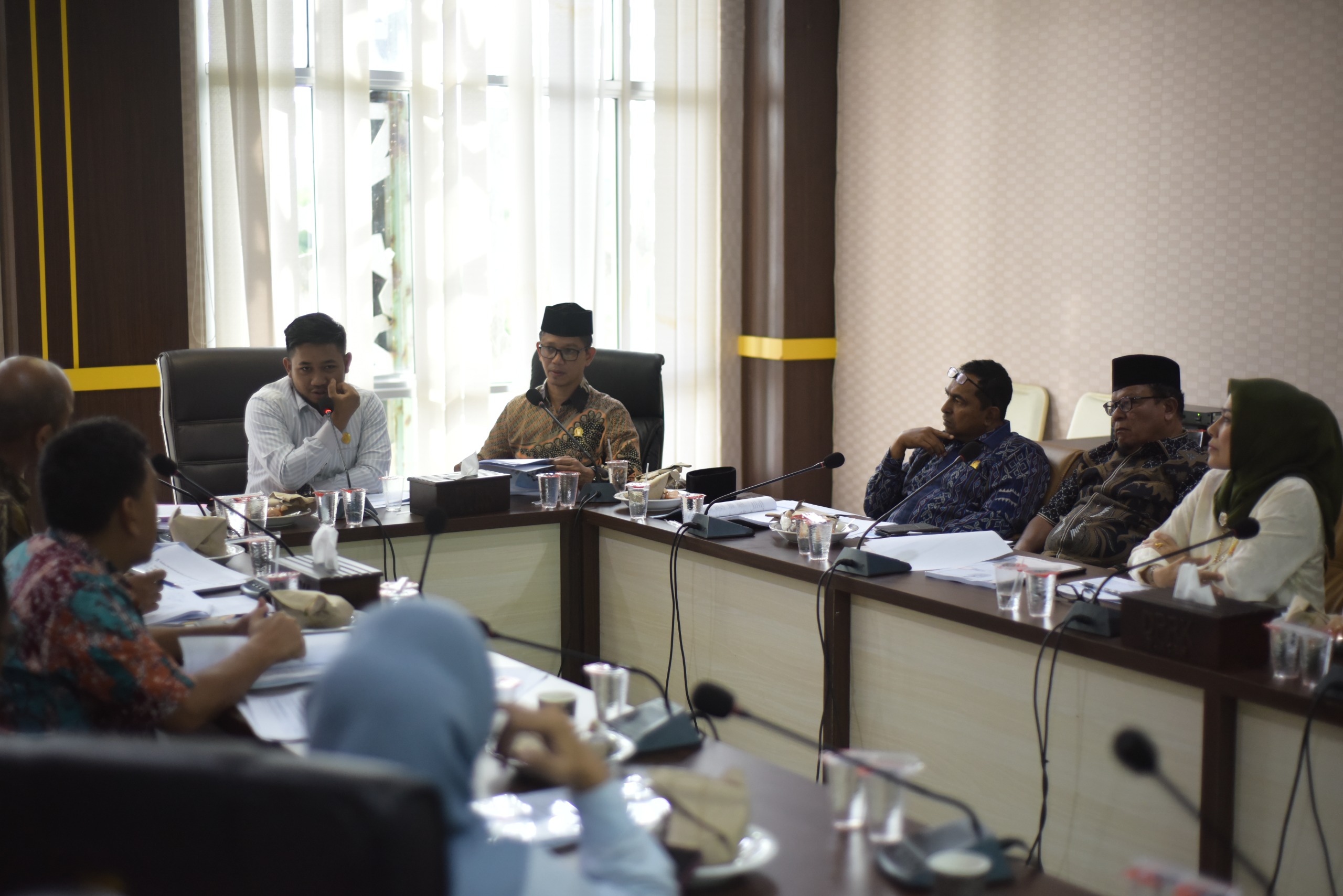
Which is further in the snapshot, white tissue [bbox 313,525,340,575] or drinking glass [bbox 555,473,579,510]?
drinking glass [bbox 555,473,579,510]

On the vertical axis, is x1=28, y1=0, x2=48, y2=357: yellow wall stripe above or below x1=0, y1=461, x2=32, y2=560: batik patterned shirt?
above

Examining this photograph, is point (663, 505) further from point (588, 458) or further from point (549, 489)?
point (588, 458)

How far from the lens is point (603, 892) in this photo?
1.03 metres

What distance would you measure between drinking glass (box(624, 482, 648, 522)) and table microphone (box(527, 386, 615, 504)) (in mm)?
226

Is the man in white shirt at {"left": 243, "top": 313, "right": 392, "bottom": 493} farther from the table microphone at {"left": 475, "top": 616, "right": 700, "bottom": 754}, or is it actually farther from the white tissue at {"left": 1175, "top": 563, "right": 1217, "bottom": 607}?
the white tissue at {"left": 1175, "top": 563, "right": 1217, "bottom": 607}

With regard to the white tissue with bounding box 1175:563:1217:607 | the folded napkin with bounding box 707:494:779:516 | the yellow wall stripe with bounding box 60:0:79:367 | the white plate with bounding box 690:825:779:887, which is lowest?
the white plate with bounding box 690:825:779:887

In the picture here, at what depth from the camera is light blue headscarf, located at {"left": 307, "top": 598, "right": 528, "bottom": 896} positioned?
2.85 feet

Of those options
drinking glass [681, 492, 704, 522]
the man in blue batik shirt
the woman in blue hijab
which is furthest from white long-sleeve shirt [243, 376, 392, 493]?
the woman in blue hijab

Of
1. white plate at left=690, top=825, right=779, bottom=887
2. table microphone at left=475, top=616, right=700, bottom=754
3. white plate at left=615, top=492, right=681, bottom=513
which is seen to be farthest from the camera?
white plate at left=615, top=492, right=681, bottom=513

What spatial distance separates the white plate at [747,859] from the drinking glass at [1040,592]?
995 mm

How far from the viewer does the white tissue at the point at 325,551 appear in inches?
90.2

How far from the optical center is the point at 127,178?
4254 mm

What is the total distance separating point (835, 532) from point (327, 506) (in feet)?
3.99

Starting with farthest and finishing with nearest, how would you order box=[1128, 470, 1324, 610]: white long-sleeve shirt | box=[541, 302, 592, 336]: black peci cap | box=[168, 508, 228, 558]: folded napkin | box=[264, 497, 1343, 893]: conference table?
box=[541, 302, 592, 336]: black peci cap → box=[168, 508, 228, 558]: folded napkin → box=[1128, 470, 1324, 610]: white long-sleeve shirt → box=[264, 497, 1343, 893]: conference table
